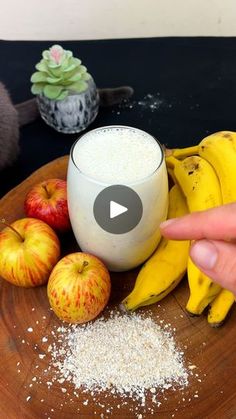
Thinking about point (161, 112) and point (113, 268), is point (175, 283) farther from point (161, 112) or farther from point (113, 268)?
point (161, 112)

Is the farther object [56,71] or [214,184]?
[56,71]

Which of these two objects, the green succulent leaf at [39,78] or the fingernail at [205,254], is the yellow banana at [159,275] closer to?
the fingernail at [205,254]

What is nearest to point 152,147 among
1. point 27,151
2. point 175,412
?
point 175,412

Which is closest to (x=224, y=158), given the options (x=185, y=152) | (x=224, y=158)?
(x=224, y=158)

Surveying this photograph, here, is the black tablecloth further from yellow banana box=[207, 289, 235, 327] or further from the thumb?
the thumb

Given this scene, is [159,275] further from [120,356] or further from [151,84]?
[151,84]

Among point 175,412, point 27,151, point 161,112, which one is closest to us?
point 175,412
